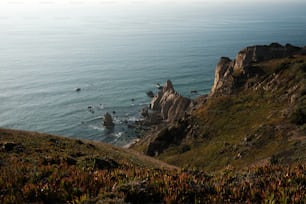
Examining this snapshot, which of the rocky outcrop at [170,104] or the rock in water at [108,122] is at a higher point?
the rocky outcrop at [170,104]

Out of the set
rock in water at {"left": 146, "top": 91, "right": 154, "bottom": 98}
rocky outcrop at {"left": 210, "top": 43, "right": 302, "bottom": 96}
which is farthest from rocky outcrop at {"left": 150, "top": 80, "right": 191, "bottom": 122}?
rock in water at {"left": 146, "top": 91, "right": 154, "bottom": 98}

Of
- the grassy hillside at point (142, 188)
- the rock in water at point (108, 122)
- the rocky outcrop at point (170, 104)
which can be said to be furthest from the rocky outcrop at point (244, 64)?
the grassy hillside at point (142, 188)

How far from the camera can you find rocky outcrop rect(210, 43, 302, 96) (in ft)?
253

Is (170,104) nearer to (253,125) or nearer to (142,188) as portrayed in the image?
(253,125)

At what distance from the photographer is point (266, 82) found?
7050cm

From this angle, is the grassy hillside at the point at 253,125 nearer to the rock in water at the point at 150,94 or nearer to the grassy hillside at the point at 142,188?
the grassy hillside at the point at 142,188

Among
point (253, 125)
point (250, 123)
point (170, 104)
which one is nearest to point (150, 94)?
point (170, 104)

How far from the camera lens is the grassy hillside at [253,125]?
1589 inches

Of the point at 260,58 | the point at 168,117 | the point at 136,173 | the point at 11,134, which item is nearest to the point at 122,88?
the point at 168,117

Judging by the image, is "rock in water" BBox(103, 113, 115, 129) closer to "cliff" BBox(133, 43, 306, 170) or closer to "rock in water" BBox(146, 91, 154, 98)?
"rock in water" BBox(146, 91, 154, 98)

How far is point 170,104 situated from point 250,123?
54.2m

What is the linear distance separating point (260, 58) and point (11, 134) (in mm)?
67277

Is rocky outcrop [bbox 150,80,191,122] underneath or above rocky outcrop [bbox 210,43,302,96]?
underneath

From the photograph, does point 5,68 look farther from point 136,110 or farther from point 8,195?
point 8,195
